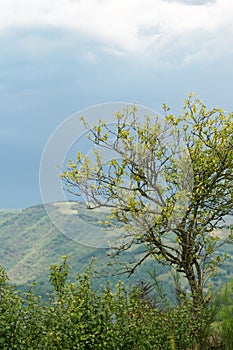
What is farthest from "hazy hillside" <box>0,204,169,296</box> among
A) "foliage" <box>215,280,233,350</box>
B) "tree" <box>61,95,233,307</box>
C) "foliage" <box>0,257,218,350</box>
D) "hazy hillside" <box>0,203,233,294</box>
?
"foliage" <box>0,257,218,350</box>

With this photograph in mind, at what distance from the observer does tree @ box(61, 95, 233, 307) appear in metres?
7.22

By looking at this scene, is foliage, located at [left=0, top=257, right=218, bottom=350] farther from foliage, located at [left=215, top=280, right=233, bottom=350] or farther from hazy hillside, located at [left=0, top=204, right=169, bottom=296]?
hazy hillside, located at [left=0, top=204, right=169, bottom=296]

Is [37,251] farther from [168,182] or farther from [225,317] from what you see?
[225,317]

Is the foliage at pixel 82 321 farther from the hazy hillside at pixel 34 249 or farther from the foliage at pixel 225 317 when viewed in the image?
the hazy hillside at pixel 34 249

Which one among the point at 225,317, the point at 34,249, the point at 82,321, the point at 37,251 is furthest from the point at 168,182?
the point at 34,249

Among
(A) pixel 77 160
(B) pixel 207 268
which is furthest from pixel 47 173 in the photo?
(B) pixel 207 268

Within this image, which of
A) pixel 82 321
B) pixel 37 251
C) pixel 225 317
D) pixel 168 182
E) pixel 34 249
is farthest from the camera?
pixel 34 249

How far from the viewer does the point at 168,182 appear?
7.71 meters

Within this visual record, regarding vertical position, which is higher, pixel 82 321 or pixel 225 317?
pixel 225 317

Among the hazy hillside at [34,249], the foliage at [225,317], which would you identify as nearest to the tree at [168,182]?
the foliage at [225,317]

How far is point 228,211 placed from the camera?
25.4 feet

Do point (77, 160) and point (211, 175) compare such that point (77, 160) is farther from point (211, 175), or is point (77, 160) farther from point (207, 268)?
point (207, 268)

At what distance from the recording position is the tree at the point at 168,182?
7.22 metres

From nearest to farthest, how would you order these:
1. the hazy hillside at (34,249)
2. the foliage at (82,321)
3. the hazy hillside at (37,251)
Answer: the foliage at (82,321) < the hazy hillside at (37,251) < the hazy hillside at (34,249)
